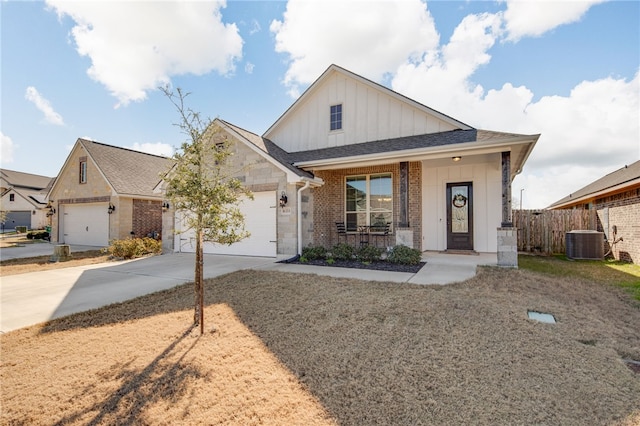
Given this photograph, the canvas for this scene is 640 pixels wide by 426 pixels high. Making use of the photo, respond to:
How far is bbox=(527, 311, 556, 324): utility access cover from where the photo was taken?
3985 millimetres

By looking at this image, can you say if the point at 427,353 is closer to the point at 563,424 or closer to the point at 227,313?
the point at 563,424

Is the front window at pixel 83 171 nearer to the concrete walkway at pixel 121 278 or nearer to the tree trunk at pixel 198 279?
the concrete walkway at pixel 121 278

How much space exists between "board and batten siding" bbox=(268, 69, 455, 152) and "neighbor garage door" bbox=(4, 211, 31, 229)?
3811 centimetres

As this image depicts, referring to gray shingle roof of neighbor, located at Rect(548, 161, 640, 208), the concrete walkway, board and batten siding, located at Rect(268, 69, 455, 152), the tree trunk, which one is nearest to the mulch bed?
the concrete walkway

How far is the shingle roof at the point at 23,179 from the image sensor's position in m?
35.4

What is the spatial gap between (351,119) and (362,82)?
1400 millimetres

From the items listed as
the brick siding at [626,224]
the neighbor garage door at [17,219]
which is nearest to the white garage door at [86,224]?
the brick siding at [626,224]

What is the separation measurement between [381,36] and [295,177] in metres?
5.30

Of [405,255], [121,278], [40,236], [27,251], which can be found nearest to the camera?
[121,278]

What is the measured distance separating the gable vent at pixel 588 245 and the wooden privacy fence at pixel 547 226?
129 cm

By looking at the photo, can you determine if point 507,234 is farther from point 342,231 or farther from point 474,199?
point 342,231

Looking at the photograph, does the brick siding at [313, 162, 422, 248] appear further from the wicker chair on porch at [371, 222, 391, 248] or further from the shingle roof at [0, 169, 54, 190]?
the shingle roof at [0, 169, 54, 190]

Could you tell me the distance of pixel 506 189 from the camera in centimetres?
730

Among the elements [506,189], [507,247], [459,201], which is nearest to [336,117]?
[459,201]
